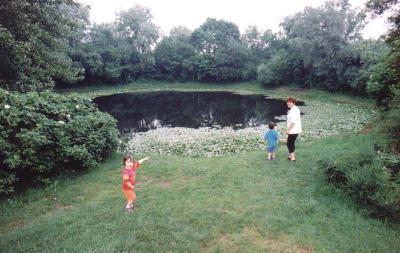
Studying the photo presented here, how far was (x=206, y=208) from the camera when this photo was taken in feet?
17.8

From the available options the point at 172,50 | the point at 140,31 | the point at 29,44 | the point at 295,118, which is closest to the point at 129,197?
the point at 295,118

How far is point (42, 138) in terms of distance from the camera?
6438 millimetres

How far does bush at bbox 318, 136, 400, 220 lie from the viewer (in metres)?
4.79

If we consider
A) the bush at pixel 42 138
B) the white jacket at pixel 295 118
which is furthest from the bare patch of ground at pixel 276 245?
the bush at pixel 42 138

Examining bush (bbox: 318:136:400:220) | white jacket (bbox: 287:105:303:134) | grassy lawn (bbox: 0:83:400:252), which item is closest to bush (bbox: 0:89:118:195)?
grassy lawn (bbox: 0:83:400:252)

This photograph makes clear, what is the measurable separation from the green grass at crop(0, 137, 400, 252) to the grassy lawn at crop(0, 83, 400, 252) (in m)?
0.02

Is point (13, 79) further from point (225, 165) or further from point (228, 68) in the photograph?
point (228, 68)

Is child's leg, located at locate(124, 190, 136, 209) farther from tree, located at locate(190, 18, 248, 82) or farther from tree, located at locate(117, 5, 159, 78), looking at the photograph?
tree, located at locate(117, 5, 159, 78)

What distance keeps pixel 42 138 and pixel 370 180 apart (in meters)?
8.22

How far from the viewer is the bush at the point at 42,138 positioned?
6117 mm

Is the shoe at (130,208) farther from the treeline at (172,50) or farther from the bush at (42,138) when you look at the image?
the treeline at (172,50)

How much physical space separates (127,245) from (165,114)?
67.6ft

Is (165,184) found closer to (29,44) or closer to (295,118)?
(295,118)

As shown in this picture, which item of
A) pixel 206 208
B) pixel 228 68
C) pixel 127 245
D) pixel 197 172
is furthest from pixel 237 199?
pixel 228 68
